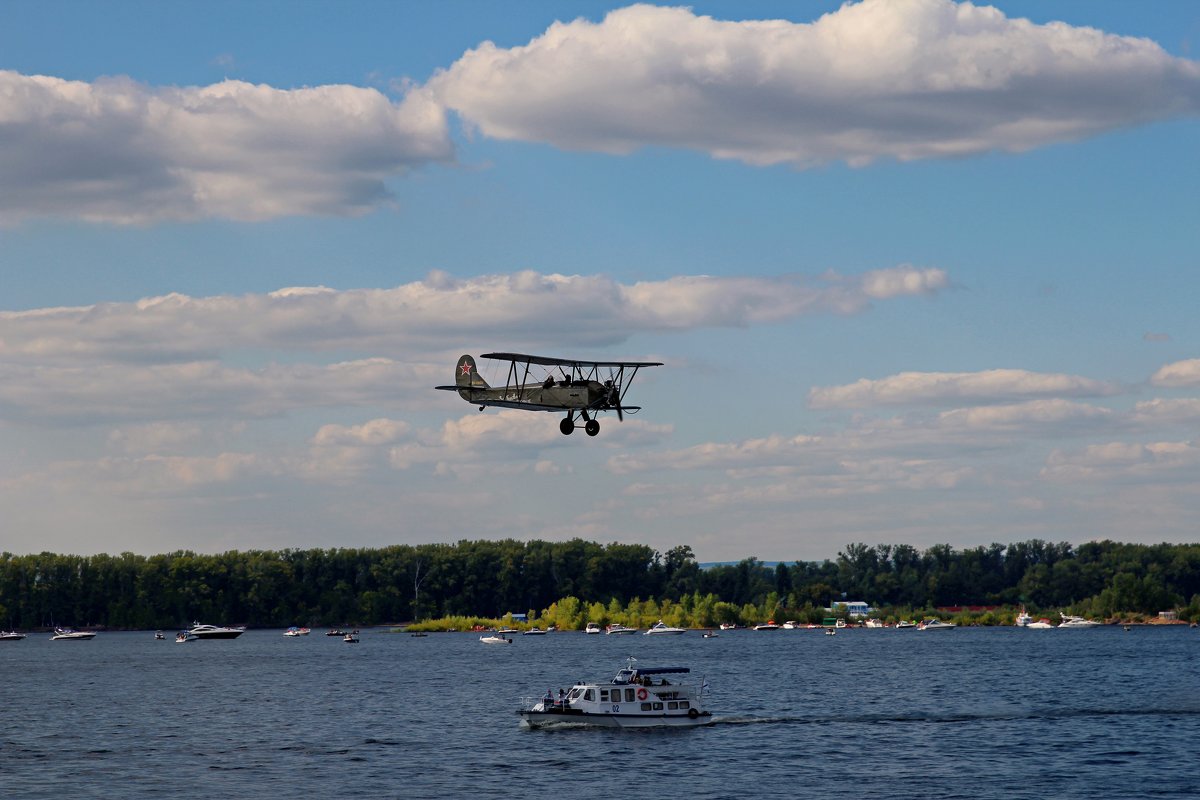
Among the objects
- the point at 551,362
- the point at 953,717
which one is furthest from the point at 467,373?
the point at 953,717

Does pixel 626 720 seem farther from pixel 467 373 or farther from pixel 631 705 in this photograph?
pixel 467 373

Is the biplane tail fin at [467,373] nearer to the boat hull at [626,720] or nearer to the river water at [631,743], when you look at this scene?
the river water at [631,743]

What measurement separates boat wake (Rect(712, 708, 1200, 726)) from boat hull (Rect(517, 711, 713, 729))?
480cm

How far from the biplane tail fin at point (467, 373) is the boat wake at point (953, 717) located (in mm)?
45543

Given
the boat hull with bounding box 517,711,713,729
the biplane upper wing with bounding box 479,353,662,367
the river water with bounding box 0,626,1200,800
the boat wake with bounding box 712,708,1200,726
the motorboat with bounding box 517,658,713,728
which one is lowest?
the river water with bounding box 0,626,1200,800

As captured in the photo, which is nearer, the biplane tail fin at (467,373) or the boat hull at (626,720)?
the biplane tail fin at (467,373)

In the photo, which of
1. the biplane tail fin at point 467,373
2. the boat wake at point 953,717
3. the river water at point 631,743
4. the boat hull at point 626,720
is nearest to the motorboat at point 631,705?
the boat hull at point 626,720

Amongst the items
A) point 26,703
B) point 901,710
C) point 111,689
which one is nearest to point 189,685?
point 111,689

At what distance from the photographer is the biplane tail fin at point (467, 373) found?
9238cm

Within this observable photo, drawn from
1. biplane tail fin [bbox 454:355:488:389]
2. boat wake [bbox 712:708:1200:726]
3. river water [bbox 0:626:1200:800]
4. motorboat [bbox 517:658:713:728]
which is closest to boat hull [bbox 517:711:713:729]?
motorboat [bbox 517:658:713:728]

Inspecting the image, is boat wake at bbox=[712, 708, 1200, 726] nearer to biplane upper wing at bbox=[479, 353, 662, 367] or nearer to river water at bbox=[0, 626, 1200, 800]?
river water at bbox=[0, 626, 1200, 800]

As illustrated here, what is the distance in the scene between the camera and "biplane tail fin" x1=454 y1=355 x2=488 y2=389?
303 ft

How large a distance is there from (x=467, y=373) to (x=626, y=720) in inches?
1543

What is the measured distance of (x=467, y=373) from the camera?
92562mm
